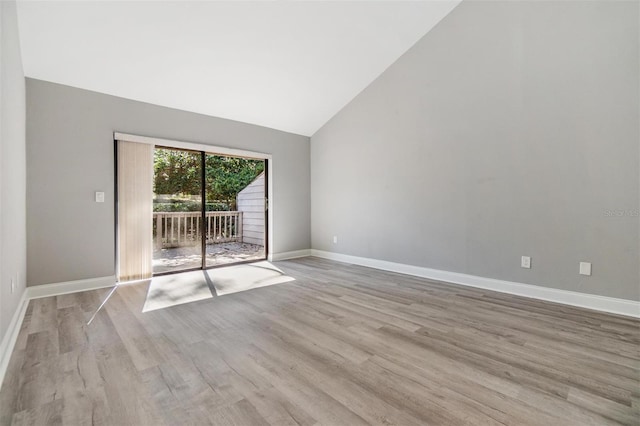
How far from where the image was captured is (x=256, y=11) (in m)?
3.15

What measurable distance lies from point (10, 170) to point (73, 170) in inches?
51.1

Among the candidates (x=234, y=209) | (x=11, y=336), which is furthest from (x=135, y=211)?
(x=11, y=336)

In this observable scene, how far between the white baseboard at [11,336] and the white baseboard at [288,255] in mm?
3226

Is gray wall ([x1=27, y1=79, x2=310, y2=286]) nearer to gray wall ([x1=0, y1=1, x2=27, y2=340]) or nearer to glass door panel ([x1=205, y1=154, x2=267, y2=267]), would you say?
gray wall ([x1=0, y1=1, x2=27, y2=340])

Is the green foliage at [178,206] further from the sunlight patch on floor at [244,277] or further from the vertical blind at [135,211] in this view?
the sunlight patch on floor at [244,277]

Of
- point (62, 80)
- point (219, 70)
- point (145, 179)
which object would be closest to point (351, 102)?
point (219, 70)

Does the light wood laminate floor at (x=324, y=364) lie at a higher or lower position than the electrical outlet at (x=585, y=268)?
lower

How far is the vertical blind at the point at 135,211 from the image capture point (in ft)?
12.4

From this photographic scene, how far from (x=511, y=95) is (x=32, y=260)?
568 cm

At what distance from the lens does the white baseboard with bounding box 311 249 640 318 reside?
2.73m

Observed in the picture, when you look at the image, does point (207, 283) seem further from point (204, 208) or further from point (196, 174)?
point (196, 174)

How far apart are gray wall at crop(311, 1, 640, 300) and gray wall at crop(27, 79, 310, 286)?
11.0 feet

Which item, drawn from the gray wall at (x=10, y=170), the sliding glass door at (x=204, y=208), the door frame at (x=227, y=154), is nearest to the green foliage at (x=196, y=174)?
the sliding glass door at (x=204, y=208)

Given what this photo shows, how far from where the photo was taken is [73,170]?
3432 millimetres
